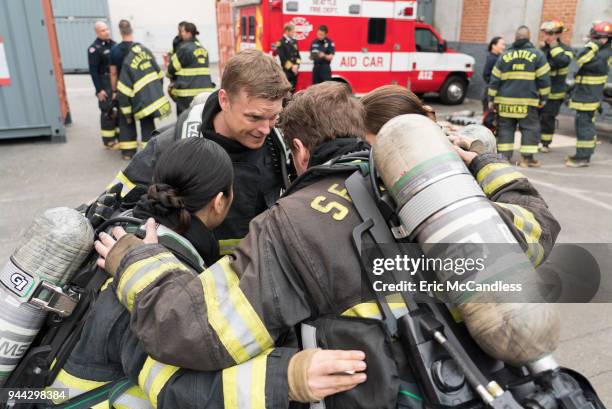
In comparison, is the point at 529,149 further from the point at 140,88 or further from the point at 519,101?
the point at 140,88

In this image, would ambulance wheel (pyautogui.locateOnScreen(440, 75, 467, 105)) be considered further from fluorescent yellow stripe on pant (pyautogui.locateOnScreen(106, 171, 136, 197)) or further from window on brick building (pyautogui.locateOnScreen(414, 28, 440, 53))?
fluorescent yellow stripe on pant (pyautogui.locateOnScreen(106, 171, 136, 197))

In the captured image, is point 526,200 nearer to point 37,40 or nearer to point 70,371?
point 70,371

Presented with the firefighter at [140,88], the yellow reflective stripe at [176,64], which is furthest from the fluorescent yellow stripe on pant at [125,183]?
the yellow reflective stripe at [176,64]

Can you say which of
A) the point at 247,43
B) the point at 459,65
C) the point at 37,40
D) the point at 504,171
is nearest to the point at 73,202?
the point at 37,40

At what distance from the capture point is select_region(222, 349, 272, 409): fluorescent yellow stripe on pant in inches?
Answer: 47.9

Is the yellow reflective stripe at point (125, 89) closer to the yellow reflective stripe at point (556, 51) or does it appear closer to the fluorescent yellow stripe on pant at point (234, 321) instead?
the fluorescent yellow stripe on pant at point (234, 321)

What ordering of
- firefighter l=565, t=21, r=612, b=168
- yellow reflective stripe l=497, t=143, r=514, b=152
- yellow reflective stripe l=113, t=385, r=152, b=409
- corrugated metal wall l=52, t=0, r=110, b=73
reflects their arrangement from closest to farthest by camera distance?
yellow reflective stripe l=113, t=385, r=152, b=409
yellow reflective stripe l=497, t=143, r=514, b=152
firefighter l=565, t=21, r=612, b=168
corrugated metal wall l=52, t=0, r=110, b=73

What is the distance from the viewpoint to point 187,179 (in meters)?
1.60

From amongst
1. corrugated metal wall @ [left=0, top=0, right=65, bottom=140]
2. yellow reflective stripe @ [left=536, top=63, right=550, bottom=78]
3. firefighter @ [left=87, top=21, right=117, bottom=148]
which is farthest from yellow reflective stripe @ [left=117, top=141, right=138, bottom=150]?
yellow reflective stripe @ [left=536, top=63, right=550, bottom=78]

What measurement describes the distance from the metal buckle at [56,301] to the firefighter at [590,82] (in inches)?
300

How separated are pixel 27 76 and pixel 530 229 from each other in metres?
8.34

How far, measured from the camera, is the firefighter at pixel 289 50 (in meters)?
9.18

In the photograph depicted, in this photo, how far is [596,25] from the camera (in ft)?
24.1

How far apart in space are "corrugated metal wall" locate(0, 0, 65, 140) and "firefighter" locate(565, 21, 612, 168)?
8124mm
